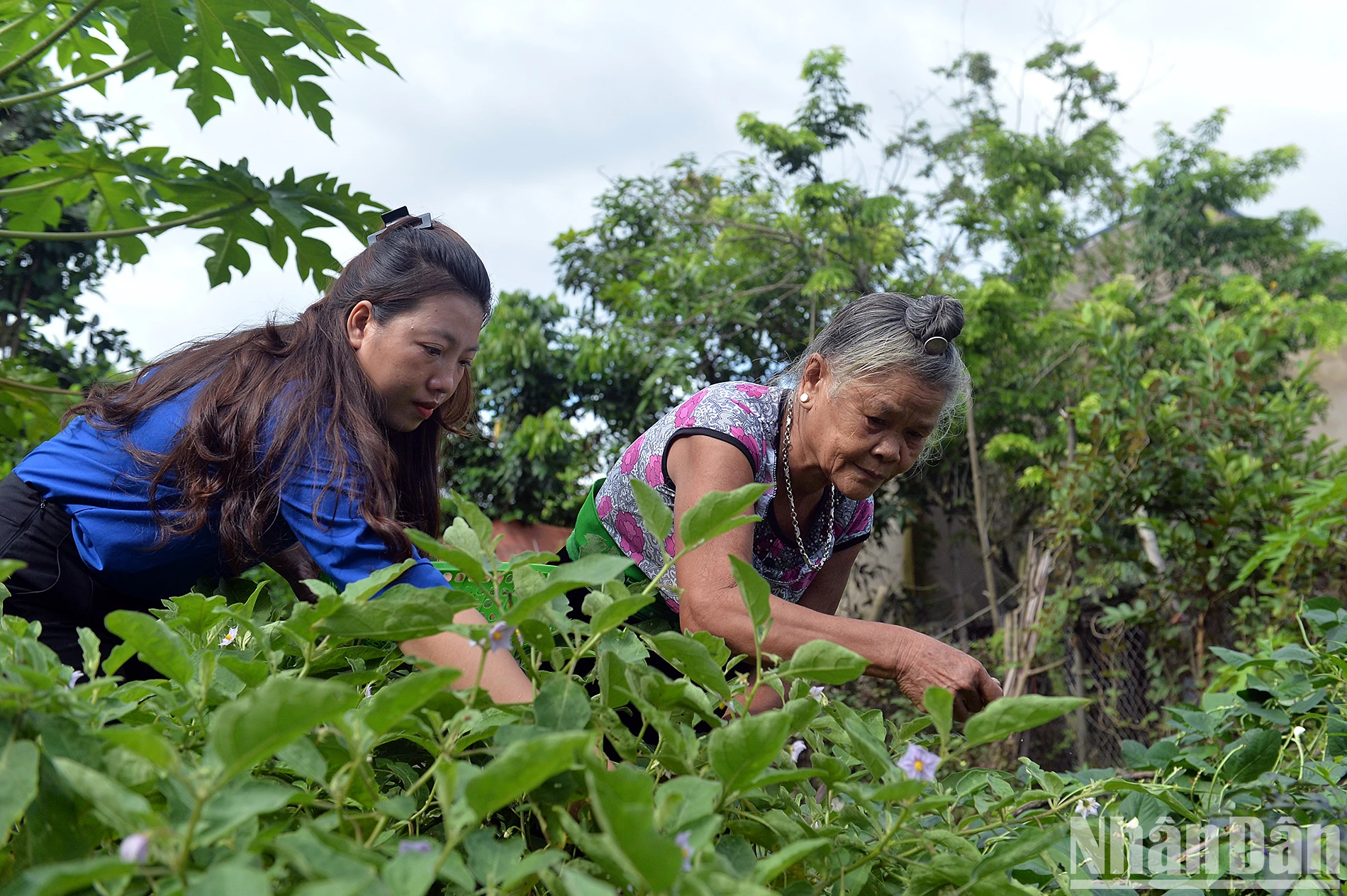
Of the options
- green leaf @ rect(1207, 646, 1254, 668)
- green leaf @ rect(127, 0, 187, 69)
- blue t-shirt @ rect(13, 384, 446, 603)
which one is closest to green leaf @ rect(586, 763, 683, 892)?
blue t-shirt @ rect(13, 384, 446, 603)

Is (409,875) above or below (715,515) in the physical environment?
below

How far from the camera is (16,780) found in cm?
60

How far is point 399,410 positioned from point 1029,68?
13252 millimetres

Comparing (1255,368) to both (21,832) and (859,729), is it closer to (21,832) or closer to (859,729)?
(859,729)

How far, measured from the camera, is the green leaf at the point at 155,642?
0.72 metres

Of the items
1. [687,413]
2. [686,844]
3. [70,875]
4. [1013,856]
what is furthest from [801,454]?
[70,875]

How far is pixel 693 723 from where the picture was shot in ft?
3.08

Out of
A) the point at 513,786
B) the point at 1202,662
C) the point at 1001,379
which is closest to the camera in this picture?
the point at 513,786

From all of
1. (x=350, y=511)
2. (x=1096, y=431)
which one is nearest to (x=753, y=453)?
(x=350, y=511)

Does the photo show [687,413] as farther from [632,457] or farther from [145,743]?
[145,743]

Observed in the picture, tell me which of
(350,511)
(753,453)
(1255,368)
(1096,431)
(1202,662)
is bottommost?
(1202,662)

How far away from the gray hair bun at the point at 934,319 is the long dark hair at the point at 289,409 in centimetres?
86

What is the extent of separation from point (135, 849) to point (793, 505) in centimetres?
182

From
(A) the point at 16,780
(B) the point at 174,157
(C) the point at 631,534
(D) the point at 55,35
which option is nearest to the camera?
(A) the point at 16,780
